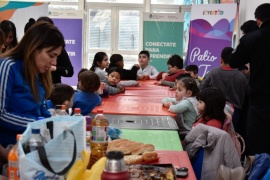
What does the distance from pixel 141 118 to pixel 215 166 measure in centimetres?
96

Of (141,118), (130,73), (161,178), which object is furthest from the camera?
(130,73)

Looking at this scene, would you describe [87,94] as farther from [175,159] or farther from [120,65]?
[120,65]

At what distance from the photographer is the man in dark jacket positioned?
320 cm

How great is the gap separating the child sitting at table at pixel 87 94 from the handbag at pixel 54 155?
82.8 inches

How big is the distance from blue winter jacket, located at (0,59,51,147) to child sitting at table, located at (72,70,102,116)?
1.52 meters

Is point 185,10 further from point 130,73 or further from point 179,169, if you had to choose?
point 179,169

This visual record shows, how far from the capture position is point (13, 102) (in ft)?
5.96

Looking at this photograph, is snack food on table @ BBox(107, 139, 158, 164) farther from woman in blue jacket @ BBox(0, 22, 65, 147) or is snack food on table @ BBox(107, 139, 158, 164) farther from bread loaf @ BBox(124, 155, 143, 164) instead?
woman in blue jacket @ BBox(0, 22, 65, 147)

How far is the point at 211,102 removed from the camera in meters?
2.85

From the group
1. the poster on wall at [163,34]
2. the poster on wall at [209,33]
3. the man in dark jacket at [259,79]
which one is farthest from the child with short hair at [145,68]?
the man in dark jacket at [259,79]

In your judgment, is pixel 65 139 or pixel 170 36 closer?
pixel 65 139

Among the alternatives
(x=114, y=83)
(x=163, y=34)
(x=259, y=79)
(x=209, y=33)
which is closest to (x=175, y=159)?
(x=259, y=79)

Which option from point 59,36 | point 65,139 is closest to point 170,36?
point 59,36

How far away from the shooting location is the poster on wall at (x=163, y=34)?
26.6ft
